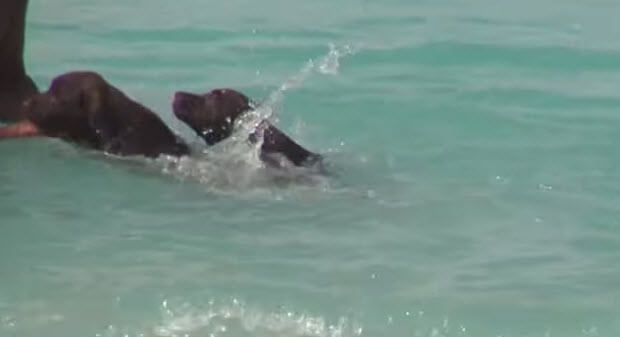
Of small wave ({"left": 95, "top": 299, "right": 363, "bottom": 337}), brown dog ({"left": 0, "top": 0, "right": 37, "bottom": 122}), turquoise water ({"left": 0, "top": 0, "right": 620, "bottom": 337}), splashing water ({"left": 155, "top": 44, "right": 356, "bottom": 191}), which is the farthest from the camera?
brown dog ({"left": 0, "top": 0, "right": 37, "bottom": 122})

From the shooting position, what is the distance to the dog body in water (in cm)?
614

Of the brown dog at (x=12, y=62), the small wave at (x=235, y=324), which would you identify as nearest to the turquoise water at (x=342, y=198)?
the small wave at (x=235, y=324)

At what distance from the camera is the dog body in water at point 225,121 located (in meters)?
6.14

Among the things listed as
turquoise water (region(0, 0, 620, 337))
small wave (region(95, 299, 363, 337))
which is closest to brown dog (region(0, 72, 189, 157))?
turquoise water (region(0, 0, 620, 337))

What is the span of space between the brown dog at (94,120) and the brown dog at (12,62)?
0.11 metres

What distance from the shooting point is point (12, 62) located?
6391 millimetres

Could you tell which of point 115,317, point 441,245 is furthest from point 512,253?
point 115,317

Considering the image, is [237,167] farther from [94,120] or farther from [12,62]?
[12,62]

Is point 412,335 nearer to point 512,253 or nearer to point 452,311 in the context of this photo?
point 452,311

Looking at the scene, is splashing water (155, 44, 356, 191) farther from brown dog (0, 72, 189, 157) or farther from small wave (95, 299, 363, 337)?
small wave (95, 299, 363, 337)

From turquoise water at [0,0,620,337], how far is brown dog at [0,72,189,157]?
7 centimetres

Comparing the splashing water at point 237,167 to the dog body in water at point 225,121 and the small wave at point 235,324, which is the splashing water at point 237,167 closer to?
the dog body in water at point 225,121

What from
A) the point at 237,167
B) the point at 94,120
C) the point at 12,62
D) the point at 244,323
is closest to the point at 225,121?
the point at 237,167

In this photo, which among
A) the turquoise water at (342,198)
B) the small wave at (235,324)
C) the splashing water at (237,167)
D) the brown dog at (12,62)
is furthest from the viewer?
the brown dog at (12,62)
